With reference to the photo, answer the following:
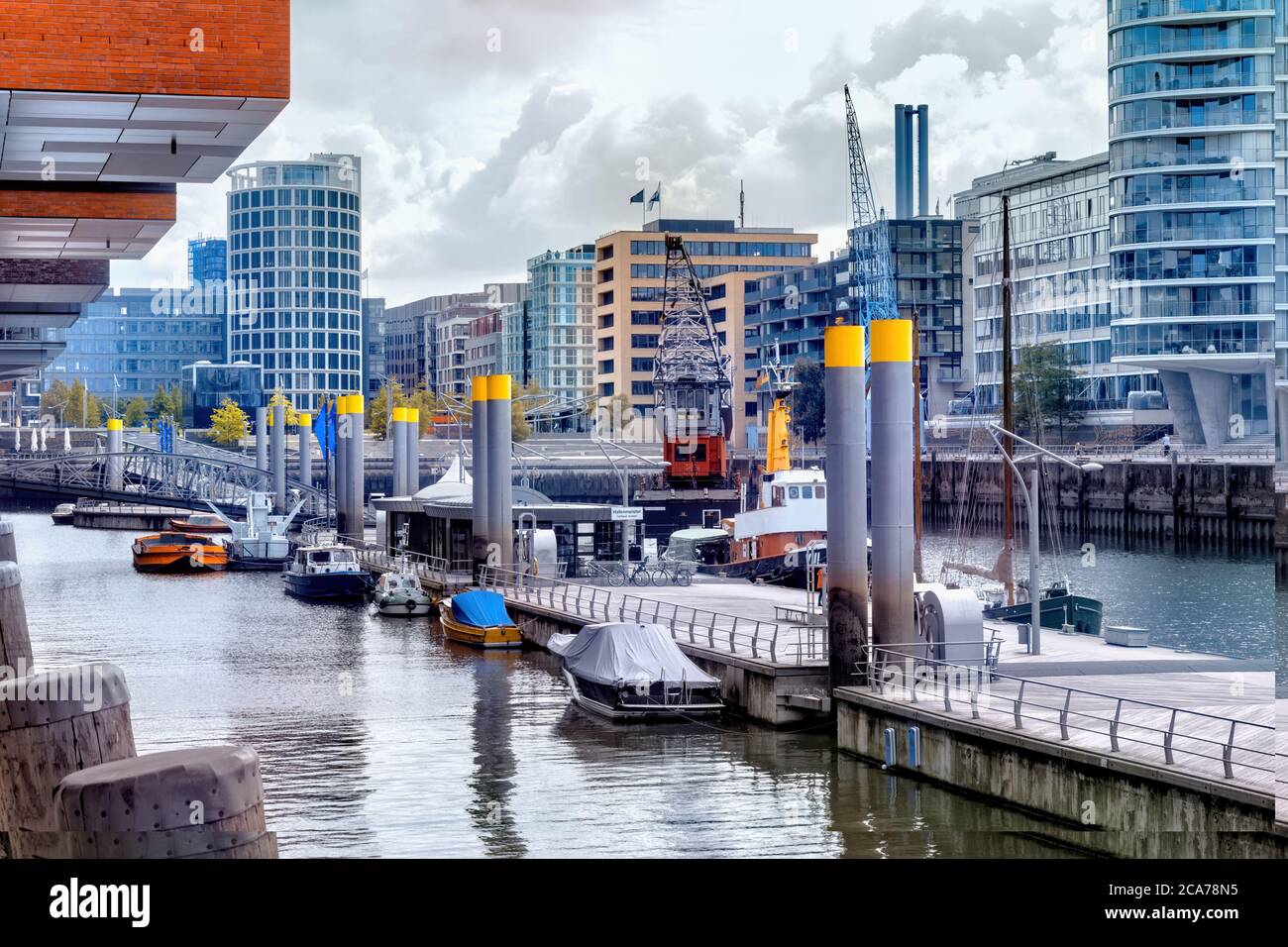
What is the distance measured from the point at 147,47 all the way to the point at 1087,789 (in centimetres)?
1235

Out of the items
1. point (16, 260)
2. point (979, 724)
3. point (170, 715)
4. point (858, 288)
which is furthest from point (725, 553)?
point (858, 288)

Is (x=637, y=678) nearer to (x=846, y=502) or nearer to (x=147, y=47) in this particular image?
(x=846, y=502)

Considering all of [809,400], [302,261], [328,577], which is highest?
[302,261]

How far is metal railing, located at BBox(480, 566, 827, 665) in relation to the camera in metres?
31.0

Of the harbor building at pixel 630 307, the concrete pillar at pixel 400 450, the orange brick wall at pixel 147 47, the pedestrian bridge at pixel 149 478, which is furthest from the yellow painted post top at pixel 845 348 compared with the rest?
the harbor building at pixel 630 307

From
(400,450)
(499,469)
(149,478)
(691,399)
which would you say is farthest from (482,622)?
(149,478)

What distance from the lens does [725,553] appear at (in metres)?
66.2

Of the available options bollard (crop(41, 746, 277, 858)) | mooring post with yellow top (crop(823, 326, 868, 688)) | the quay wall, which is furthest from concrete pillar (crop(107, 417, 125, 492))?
bollard (crop(41, 746, 277, 858))

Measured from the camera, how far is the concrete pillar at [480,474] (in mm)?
53688

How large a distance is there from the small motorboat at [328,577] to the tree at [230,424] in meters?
68.3

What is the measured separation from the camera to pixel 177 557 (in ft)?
250

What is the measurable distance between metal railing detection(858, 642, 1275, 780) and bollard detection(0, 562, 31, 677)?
10479mm

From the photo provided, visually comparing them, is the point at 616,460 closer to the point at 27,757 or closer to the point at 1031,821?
the point at 1031,821

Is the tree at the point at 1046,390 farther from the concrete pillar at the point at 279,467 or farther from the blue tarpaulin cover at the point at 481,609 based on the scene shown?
the blue tarpaulin cover at the point at 481,609
